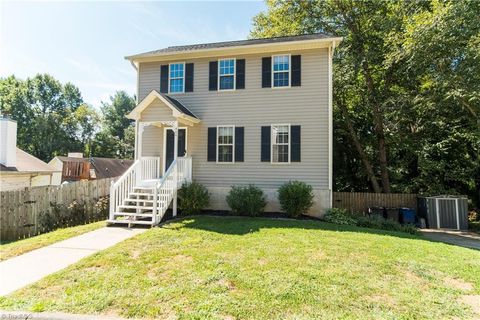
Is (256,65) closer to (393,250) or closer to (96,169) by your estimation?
(393,250)

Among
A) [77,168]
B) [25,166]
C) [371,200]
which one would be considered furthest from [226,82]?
[77,168]

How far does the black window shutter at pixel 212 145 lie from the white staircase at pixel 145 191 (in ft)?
2.75

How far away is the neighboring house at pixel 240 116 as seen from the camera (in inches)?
392

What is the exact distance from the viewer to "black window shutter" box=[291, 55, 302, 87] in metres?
10.3

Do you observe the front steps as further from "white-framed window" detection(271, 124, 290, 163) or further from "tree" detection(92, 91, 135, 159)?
"tree" detection(92, 91, 135, 159)

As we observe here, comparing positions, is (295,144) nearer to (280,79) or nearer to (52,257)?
(280,79)

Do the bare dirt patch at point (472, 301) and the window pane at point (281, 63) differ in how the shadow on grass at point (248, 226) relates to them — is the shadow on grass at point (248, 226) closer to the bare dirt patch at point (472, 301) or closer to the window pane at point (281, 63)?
the bare dirt patch at point (472, 301)

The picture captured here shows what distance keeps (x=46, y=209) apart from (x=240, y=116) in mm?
7532

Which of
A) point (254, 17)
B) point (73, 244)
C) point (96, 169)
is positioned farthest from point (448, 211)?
point (96, 169)

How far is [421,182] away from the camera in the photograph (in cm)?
1437

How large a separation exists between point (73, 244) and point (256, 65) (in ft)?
28.5

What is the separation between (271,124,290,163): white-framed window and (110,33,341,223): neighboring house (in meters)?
0.04

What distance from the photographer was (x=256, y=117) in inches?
418

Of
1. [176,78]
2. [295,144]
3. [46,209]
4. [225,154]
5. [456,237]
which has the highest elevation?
[176,78]
